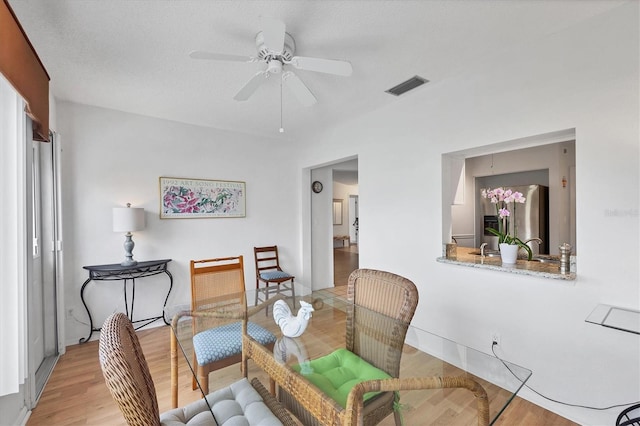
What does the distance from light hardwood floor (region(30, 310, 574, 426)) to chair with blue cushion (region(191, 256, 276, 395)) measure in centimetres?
10

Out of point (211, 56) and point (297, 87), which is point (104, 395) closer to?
point (211, 56)

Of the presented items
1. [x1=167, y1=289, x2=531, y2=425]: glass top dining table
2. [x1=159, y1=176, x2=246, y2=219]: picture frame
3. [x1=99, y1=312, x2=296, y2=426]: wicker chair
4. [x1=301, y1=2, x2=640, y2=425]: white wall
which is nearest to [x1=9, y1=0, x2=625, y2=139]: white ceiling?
[x1=301, y1=2, x2=640, y2=425]: white wall

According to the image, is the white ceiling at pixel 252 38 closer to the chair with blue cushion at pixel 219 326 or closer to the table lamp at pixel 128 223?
the table lamp at pixel 128 223

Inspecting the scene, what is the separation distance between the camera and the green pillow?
1232 millimetres

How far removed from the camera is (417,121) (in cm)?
272

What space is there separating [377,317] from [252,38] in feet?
6.48

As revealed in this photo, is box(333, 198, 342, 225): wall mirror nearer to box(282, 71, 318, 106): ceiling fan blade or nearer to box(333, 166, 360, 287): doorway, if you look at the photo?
box(333, 166, 360, 287): doorway

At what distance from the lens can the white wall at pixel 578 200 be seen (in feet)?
5.32

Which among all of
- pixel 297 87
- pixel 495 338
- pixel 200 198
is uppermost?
pixel 297 87

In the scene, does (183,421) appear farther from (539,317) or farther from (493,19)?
(493,19)

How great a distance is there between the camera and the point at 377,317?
5.75 feet

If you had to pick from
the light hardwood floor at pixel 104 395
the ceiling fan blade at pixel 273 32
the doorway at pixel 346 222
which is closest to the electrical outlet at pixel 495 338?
the light hardwood floor at pixel 104 395

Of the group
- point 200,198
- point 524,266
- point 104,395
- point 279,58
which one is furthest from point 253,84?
point 104,395

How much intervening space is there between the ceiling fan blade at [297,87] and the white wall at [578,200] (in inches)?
42.5
